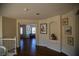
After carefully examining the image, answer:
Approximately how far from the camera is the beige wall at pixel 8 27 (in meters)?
3.10

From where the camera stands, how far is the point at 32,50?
317 cm

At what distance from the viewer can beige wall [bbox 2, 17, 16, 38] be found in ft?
10.2

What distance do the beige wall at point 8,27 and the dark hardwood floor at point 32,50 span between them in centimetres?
23

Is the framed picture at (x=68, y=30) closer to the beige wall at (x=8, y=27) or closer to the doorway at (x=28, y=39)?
the doorway at (x=28, y=39)

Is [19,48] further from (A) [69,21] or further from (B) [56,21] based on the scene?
(A) [69,21]

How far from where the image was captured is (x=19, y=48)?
125 inches

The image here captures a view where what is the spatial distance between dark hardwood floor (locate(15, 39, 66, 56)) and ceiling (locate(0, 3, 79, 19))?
0.47m

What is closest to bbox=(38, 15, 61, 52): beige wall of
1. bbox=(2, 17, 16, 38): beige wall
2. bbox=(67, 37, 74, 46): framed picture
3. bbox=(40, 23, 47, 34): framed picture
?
bbox=(40, 23, 47, 34): framed picture

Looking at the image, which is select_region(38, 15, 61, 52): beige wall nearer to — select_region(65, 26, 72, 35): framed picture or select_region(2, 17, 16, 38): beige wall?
→ select_region(65, 26, 72, 35): framed picture

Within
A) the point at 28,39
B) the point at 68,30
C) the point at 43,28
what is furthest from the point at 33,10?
the point at 68,30

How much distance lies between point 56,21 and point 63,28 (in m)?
0.18

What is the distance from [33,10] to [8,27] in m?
0.56

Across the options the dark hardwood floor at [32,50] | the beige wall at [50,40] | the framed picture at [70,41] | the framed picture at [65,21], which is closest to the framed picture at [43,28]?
the beige wall at [50,40]

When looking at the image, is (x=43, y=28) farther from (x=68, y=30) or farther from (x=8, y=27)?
(x=8, y=27)
